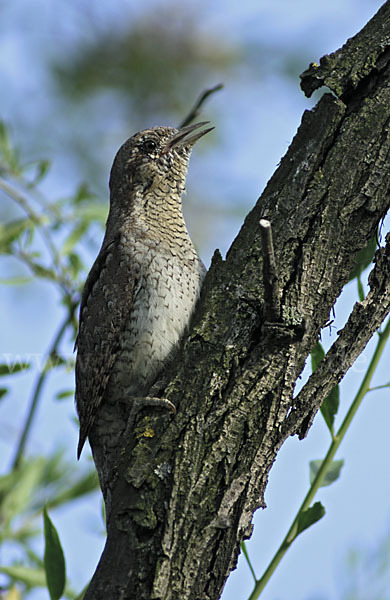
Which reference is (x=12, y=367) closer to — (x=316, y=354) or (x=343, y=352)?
(x=316, y=354)

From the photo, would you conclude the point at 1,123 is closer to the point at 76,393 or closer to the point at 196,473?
the point at 76,393

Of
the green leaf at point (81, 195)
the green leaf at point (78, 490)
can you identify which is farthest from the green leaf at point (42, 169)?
the green leaf at point (78, 490)

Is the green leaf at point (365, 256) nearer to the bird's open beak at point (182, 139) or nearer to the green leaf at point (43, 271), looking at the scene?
the green leaf at point (43, 271)

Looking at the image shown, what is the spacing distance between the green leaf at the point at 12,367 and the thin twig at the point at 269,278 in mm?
1126

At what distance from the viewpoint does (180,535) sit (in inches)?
79.2

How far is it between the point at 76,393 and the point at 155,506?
1462 mm

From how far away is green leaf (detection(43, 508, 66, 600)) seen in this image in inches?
93.0

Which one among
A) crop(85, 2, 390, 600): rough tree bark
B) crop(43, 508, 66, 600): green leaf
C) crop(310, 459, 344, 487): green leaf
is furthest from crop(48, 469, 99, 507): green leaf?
crop(310, 459, 344, 487): green leaf

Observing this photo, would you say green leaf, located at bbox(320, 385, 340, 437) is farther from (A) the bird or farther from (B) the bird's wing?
(B) the bird's wing

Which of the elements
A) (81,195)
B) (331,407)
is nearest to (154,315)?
(81,195)

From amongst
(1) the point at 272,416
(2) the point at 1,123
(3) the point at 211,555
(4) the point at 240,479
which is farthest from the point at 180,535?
(2) the point at 1,123

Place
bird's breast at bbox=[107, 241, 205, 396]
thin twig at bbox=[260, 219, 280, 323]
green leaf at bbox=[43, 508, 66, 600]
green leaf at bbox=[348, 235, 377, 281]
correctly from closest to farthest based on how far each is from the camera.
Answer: thin twig at bbox=[260, 219, 280, 323] < green leaf at bbox=[43, 508, 66, 600] < green leaf at bbox=[348, 235, 377, 281] < bird's breast at bbox=[107, 241, 205, 396]

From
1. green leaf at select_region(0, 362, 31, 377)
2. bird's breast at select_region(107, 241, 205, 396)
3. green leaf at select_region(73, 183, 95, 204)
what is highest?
green leaf at select_region(73, 183, 95, 204)

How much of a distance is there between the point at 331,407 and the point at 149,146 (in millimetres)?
2010
